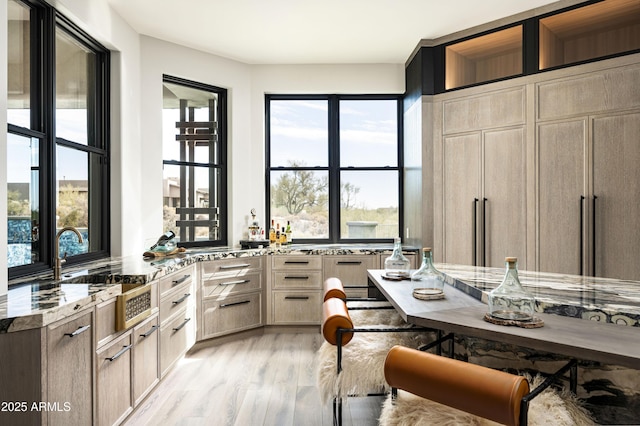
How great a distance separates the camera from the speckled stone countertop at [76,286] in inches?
69.7

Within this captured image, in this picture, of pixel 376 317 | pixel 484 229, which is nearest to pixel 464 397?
pixel 376 317

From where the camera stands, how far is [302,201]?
5305 millimetres

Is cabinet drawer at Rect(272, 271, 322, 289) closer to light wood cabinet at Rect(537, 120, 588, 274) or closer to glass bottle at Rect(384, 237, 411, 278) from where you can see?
glass bottle at Rect(384, 237, 411, 278)

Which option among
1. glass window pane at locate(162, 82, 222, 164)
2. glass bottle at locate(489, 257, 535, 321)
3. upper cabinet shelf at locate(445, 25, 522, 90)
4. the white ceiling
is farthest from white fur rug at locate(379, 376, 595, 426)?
glass window pane at locate(162, 82, 222, 164)

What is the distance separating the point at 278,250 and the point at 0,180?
8.70 ft

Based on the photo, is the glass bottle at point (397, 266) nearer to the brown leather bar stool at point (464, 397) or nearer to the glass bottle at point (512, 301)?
the glass bottle at point (512, 301)

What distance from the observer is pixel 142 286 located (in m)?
2.70

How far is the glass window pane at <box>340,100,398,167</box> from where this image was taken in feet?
17.5

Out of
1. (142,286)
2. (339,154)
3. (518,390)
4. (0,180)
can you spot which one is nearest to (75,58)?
(0,180)

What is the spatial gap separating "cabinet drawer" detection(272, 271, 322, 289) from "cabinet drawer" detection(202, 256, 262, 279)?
227 mm

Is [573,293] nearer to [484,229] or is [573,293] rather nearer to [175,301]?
[484,229]

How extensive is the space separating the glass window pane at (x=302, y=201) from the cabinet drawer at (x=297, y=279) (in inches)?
30.5

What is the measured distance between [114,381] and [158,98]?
2846 mm

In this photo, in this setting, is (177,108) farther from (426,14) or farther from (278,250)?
(426,14)
